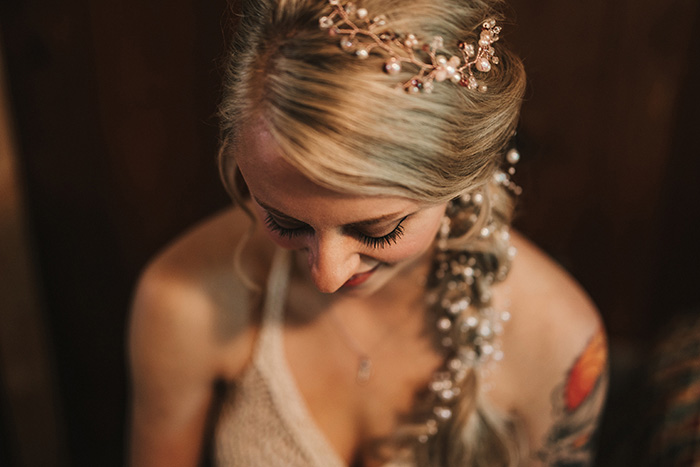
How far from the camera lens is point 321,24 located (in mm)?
603

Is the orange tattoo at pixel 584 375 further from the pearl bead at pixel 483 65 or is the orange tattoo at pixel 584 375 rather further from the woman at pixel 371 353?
the pearl bead at pixel 483 65

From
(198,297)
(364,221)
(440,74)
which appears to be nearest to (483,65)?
(440,74)

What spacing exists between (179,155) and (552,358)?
2.86 ft

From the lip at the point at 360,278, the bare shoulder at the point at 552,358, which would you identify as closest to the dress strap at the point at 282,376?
the lip at the point at 360,278

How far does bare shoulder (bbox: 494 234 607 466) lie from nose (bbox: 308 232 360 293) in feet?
1.46

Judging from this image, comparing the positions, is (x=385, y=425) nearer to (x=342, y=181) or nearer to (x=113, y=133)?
(x=342, y=181)

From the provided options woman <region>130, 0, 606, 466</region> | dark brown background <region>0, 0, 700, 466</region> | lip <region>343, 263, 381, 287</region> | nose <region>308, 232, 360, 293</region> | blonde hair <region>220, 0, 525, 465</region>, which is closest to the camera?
blonde hair <region>220, 0, 525, 465</region>

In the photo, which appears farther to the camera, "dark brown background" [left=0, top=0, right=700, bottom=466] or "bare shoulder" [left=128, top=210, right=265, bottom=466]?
"dark brown background" [left=0, top=0, right=700, bottom=466]

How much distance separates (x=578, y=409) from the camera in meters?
1.12

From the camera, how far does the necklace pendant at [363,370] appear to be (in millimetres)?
1132

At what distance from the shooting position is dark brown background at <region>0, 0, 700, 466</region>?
50.3 inches

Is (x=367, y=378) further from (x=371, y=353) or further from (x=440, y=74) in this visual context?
(x=440, y=74)

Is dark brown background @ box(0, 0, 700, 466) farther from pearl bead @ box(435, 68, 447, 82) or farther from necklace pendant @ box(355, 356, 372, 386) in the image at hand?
pearl bead @ box(435, 68, 447, 82)

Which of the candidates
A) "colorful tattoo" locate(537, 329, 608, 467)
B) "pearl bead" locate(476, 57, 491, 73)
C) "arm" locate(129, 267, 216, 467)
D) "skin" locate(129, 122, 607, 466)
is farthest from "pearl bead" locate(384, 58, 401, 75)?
"colorful tattoo" locate(537, 329, 608, 467)
